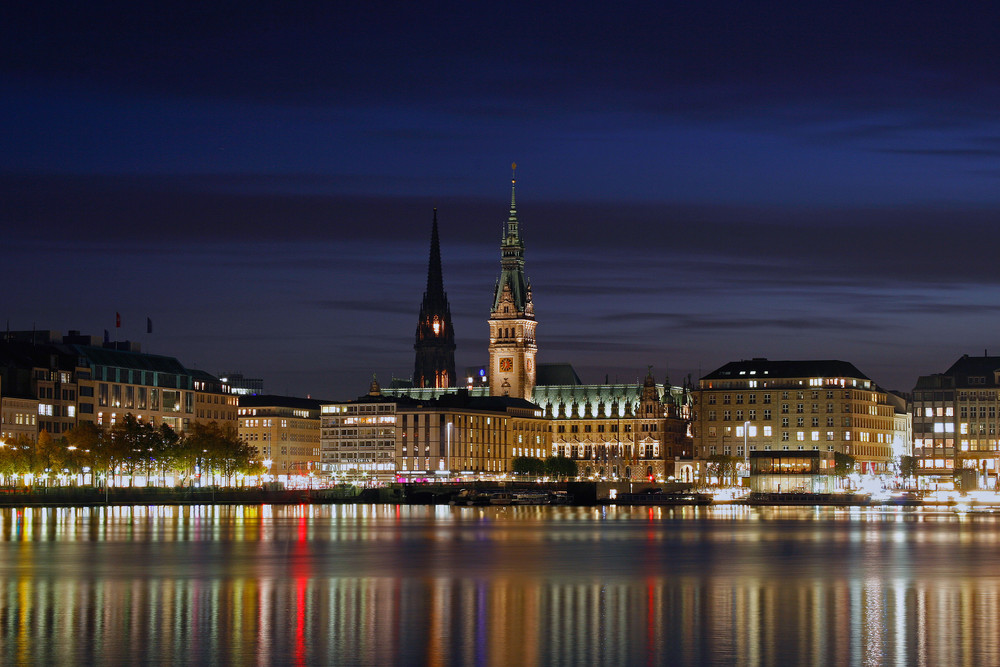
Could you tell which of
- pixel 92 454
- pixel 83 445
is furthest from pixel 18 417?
pixel 92 454

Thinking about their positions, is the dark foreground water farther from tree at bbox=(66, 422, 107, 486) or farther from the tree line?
tree at bbox=(66, 422, 107, 486)

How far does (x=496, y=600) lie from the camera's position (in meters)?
51.4

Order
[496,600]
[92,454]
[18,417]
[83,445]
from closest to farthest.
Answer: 1. [496,600]
2. [83,445]
3. [92,454]
4. [18,417]

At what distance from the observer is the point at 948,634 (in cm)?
4228

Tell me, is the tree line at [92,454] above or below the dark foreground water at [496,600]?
above

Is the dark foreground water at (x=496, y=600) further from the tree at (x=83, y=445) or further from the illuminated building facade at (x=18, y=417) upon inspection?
the illuminated building facade at (x=18, y=417)

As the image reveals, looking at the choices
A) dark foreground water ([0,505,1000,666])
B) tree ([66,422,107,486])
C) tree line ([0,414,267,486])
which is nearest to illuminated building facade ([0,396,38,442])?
tree line ([0,414,267,486])

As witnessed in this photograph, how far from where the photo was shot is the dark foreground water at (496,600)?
39.0 metres

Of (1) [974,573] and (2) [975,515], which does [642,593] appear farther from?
(2) [975,515]

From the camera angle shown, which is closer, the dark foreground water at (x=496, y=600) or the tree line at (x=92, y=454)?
the dark foreground water at (x=496, y=600)

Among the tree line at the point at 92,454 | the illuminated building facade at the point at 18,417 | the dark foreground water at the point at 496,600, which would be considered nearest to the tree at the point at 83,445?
the tree line at the point at 92,454

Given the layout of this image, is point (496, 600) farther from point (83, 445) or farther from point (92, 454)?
point (92, 454)

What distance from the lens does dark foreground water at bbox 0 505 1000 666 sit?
38969 mm

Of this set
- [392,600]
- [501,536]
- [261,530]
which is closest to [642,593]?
[392,600]
